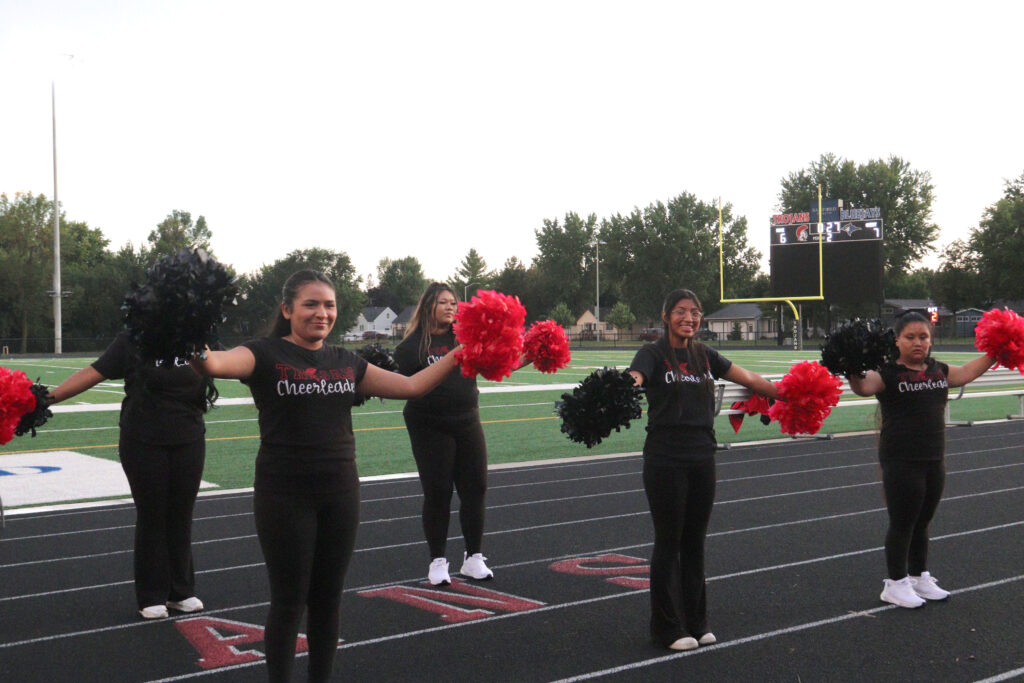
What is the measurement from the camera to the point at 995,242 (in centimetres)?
7050

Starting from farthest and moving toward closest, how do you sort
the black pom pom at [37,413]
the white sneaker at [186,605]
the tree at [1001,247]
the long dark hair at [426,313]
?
the tree at [1001,247], the long dark hair at [426,313], the white sneaker at [186,605], the black pom pom at [37,413]

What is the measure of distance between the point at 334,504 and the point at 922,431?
321cm

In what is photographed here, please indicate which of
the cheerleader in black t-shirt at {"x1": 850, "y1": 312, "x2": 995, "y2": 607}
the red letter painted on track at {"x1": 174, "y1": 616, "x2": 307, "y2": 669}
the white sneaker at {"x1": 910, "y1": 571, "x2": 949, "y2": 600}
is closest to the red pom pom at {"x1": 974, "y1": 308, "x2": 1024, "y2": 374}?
the cheerleader in black t-shirt at {"x1": 850, "y1": 312, "x2": 995, "y2": 607}

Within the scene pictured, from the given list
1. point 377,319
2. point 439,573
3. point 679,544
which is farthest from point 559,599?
point 377,319

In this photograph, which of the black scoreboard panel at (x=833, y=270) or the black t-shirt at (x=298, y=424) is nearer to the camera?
the black t-shirt at (x=298, y=424)

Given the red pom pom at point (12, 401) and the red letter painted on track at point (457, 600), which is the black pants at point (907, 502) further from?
the red pom pom at point (12, 401)

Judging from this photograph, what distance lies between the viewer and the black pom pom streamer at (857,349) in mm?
4875

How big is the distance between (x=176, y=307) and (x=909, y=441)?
377cm

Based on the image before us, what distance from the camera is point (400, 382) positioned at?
375cm

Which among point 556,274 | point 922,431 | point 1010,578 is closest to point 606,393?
point 922,431

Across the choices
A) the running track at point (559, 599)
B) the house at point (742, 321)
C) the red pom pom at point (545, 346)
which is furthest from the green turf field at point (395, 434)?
the house at point (742, 321)

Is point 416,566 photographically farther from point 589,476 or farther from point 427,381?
point 589,476

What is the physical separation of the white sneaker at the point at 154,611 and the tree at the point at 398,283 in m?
144

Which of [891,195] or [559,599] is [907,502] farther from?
[891,195]
